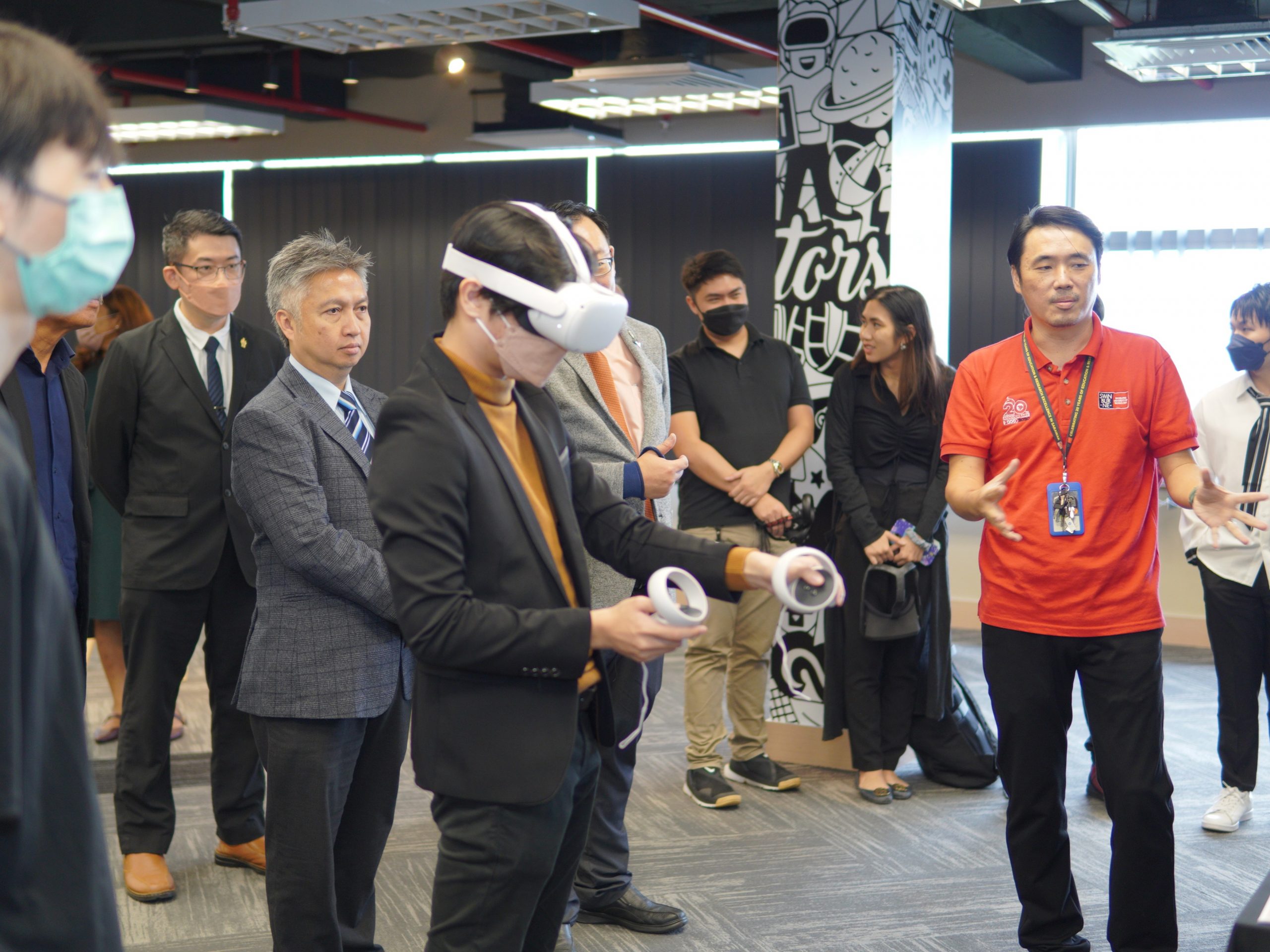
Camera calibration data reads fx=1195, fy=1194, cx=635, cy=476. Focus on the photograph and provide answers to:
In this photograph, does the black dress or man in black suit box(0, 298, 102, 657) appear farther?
the black dress

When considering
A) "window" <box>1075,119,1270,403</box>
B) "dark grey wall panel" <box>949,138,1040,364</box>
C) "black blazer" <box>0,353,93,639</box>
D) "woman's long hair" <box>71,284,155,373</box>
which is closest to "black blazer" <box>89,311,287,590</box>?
"black blazer" <box>0,353,93,639</box>

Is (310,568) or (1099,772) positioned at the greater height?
(310,568)

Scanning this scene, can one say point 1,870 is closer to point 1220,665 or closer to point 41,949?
point 41,949

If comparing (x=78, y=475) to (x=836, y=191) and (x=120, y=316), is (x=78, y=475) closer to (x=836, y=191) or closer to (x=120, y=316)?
(x=120, y=316)

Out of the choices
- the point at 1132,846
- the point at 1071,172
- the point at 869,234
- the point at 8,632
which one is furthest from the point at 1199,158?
the point at 8,632

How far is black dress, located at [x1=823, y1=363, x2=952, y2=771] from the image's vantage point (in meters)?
4.13

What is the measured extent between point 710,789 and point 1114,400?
81.3 inches

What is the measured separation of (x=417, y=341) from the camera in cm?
832

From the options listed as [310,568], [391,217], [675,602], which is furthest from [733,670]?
[391,217]

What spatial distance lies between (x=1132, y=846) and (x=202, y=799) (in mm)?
3006

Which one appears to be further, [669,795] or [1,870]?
[669,795]

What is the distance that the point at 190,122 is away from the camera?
22.6 feet

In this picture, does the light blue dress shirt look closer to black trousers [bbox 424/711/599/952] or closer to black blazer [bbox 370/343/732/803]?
black blazer [bbox 370/343/732/803]

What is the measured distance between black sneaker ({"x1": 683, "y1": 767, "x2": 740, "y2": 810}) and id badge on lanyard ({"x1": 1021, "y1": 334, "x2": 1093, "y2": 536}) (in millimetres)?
1817
